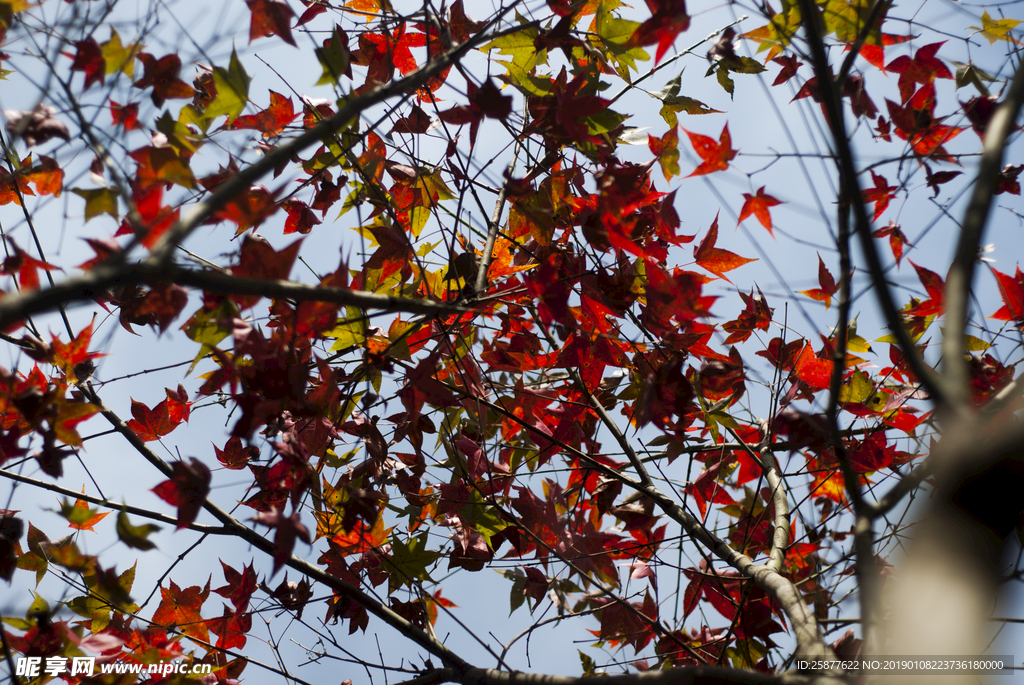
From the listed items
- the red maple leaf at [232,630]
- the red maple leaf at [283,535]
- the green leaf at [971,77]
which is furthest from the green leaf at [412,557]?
the green leaf at [971,77]

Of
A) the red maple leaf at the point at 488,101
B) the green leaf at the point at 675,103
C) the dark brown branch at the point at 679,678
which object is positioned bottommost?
the dark brown branch at the point at 679,678

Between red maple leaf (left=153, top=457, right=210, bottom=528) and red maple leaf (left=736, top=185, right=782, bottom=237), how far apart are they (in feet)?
4.13

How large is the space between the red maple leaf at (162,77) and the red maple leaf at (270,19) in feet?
0.73

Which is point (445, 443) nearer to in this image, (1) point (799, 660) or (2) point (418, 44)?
(1) point (799, 660)

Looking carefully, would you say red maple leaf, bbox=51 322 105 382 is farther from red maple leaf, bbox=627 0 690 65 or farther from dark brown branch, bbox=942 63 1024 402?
dark brown branch, bbox=942 63 1024 402

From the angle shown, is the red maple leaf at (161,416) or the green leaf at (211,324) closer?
the green leaf at (211,324)

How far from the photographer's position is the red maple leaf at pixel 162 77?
3.98ft

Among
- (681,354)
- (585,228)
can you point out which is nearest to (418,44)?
(585,228)

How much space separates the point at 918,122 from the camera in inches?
59.1

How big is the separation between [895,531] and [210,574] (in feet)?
6.35

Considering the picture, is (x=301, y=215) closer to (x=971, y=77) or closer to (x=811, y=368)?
(x=811, y=368)

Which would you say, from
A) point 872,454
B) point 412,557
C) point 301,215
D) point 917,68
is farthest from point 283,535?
point 917,68

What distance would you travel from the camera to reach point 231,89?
1029 millimetres

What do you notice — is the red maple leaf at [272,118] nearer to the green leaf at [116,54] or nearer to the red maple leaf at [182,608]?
the green leaf at [116,54]
